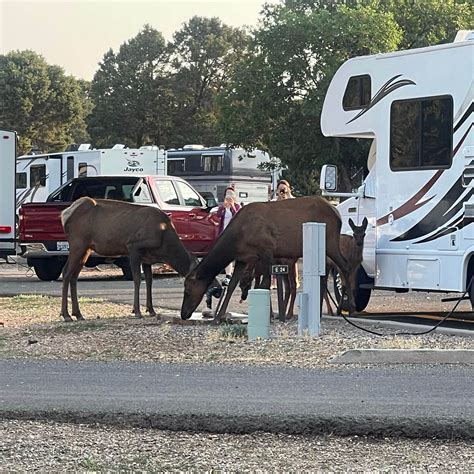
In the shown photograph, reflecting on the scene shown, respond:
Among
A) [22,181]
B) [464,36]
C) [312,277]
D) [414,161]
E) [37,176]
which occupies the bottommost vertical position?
[312,277]

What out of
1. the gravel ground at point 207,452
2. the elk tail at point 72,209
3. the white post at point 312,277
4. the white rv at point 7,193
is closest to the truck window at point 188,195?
the white rv at point 7,193

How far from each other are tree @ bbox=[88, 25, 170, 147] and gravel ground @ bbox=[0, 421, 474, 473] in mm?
61313

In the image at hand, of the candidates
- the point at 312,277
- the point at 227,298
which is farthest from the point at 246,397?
the point at 227,298

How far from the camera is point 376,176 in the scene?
15055mm

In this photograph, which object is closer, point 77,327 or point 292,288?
point 77,327

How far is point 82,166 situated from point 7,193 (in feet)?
39.5

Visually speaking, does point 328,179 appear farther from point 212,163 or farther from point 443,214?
point 212,163

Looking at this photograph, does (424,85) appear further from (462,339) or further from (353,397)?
(353,397)

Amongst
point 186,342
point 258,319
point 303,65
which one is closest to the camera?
point 186,342

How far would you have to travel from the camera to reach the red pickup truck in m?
23.0

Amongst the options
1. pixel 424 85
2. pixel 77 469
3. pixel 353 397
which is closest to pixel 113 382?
pixel 353 397

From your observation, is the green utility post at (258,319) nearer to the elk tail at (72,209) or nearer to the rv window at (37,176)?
the elk tail at (72,209)

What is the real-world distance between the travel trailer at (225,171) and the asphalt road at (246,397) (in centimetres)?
3281

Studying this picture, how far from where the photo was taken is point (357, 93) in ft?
50.5
